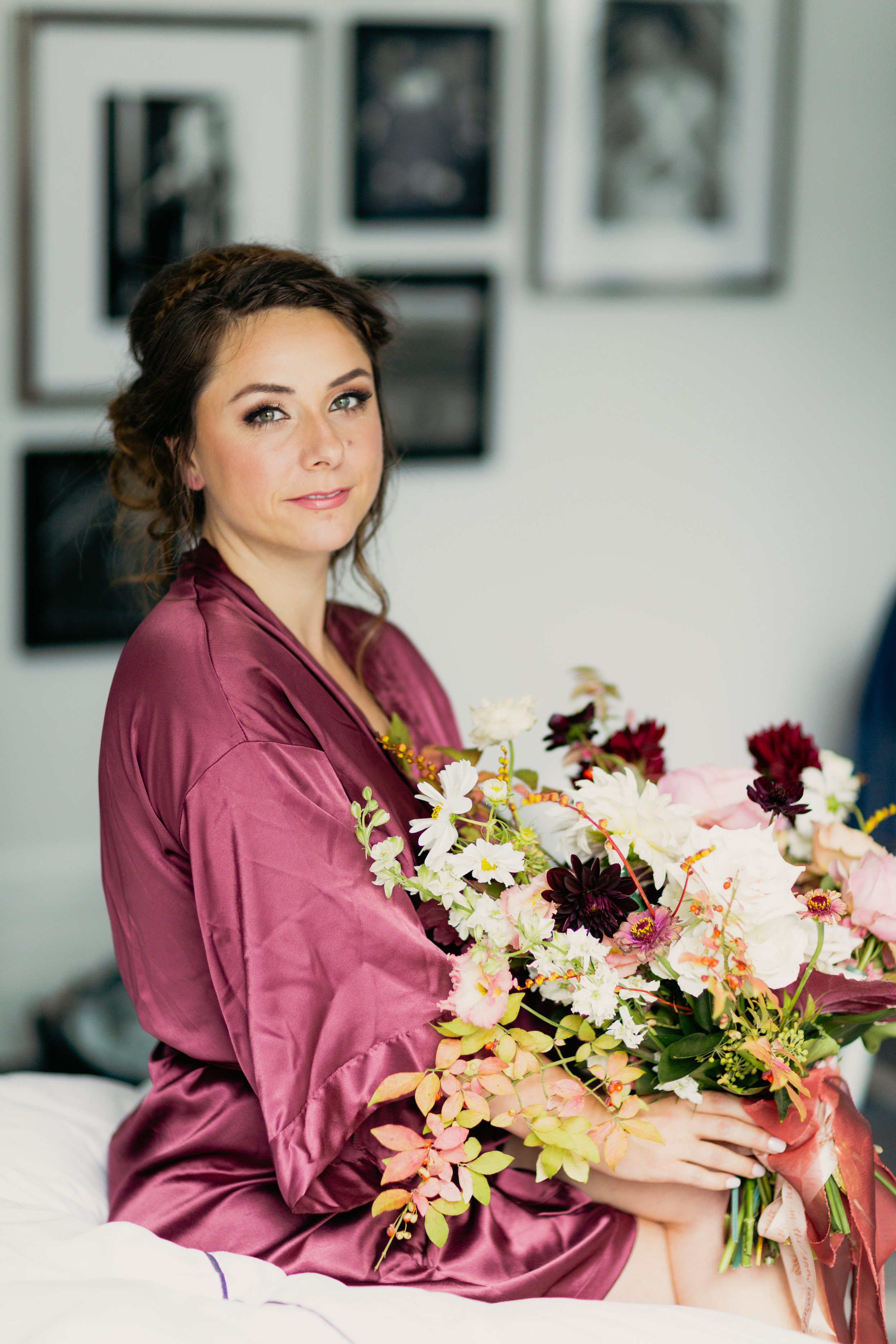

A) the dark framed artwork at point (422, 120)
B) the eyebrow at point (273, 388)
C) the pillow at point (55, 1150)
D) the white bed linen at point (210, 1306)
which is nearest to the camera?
the white bed linen at point (210, 1306)

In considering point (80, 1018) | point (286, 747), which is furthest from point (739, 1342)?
point (80, 1018)

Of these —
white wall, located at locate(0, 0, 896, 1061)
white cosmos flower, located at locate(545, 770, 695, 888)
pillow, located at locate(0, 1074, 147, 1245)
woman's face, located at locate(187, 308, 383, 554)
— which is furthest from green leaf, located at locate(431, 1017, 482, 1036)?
white wall, located at locate(0, 0, 896, 1061)

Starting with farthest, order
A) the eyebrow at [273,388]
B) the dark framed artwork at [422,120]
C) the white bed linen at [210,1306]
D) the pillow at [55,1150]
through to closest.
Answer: the dark framed artwork at [422,120] < the eyebrow at [273,388] < the pillow at [55,1150] < the white bed linen at [210,1306]

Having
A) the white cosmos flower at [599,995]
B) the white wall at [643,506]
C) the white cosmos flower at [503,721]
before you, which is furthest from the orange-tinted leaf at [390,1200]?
the white wall at [643,506]

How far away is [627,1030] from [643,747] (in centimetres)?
39

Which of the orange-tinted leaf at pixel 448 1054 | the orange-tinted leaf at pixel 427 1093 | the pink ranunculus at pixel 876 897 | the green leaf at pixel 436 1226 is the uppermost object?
the pink ranunculus at pixel 876 897

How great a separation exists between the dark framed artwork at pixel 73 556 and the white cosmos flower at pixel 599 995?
4.57 feet

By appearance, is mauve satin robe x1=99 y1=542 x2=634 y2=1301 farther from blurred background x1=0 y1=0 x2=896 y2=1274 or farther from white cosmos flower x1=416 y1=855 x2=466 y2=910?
blurred background x1=0 y1=0 x2=896 y2=1274

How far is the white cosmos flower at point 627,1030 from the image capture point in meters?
1.09

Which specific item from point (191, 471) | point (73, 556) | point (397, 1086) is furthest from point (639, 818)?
point (73, 556)

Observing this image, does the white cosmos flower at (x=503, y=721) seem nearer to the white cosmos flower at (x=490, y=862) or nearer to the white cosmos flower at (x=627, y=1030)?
the white cosmos flower at (x=490, y=862)

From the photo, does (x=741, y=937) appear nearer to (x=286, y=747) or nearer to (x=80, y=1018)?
(x=286, y=747)

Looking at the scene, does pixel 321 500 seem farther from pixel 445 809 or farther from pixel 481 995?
pixel 481 995

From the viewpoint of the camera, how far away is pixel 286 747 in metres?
1.24
